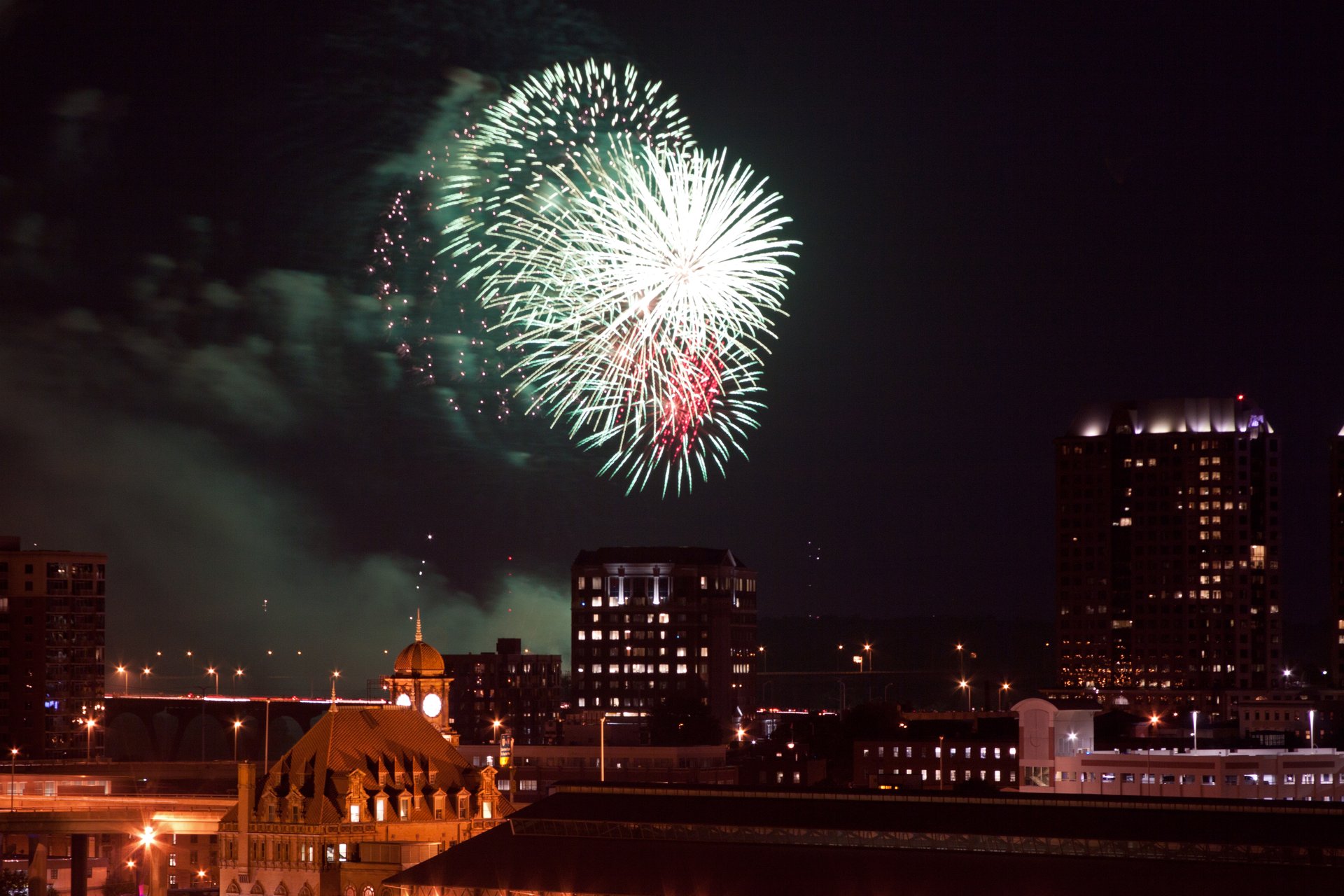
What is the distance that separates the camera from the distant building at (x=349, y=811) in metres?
128

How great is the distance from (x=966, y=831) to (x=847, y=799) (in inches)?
347

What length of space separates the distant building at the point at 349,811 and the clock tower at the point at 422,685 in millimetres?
15028

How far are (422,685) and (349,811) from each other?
88.2 feet

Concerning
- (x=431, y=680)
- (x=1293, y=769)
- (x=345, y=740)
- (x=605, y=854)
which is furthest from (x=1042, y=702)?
(x=605, y=854)

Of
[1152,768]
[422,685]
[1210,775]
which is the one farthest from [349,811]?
[1210,775]

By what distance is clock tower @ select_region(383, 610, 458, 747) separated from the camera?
15725cm

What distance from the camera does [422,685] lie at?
158 meters

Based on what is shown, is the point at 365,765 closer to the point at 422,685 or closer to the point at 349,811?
the point at 349,811

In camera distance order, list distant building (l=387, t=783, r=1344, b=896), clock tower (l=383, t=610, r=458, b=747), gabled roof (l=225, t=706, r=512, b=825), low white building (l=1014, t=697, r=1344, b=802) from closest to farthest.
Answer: distant building (l=387, t=783, r=1344, b=896) < gabled roof (l=225, t=706, r=512, b=825) < clock tower (l=383, t=610, r=458, b=747) < low white building (l=1014, t=697, r=1344, b=802)

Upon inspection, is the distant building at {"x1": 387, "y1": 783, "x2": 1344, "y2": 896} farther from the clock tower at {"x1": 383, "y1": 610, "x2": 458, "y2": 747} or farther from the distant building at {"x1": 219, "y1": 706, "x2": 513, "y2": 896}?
the clock tower at {"x1": 383, "y1": 610, "x2": 458, "y2": 747}

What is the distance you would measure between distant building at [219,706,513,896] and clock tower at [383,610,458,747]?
49.3 ft

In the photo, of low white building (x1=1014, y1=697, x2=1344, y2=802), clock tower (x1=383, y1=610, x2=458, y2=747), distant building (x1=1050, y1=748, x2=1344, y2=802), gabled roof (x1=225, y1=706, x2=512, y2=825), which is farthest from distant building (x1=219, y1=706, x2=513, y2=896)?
distant building (x1=1050, y1=748, x2=1344, y2=802)

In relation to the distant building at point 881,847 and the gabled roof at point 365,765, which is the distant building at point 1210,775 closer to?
the gabled roof at point 365,765

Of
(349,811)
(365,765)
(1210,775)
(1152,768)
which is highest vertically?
(365,765)
